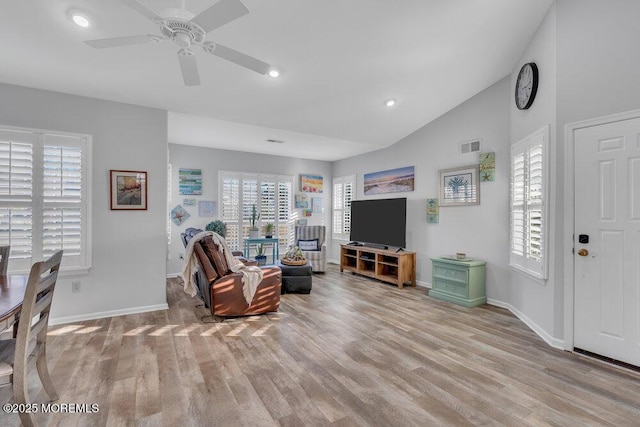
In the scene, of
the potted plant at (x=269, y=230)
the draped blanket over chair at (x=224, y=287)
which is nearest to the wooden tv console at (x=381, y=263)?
the potted plant at (x=269, y=230)

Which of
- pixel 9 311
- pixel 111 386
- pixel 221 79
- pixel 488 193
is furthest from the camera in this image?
pixel 488 193

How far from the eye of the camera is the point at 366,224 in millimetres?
6293

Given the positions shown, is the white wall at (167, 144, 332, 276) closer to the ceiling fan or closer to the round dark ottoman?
the round dark ottoman

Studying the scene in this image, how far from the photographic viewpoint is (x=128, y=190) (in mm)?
3826

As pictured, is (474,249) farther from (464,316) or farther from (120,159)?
(120,159)

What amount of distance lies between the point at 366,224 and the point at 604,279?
12.9 ft

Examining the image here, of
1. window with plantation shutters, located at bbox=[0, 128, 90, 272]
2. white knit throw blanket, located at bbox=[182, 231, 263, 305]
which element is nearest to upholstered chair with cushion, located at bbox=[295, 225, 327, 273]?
white knit throw blanket, located at bbox=[182, 231, 263, 305]

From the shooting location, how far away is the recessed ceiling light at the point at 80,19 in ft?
8.09

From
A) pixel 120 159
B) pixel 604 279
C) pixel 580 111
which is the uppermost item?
pixel 580 111

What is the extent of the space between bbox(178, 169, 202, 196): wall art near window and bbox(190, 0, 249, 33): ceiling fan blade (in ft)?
15.4

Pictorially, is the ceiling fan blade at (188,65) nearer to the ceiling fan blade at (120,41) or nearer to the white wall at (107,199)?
the ceiling fan blade at (120,41)

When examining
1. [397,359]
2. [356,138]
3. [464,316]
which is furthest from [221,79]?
[464,316]

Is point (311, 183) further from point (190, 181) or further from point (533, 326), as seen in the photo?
point (533, 326)

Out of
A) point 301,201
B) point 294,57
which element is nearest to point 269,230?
point 301,201
